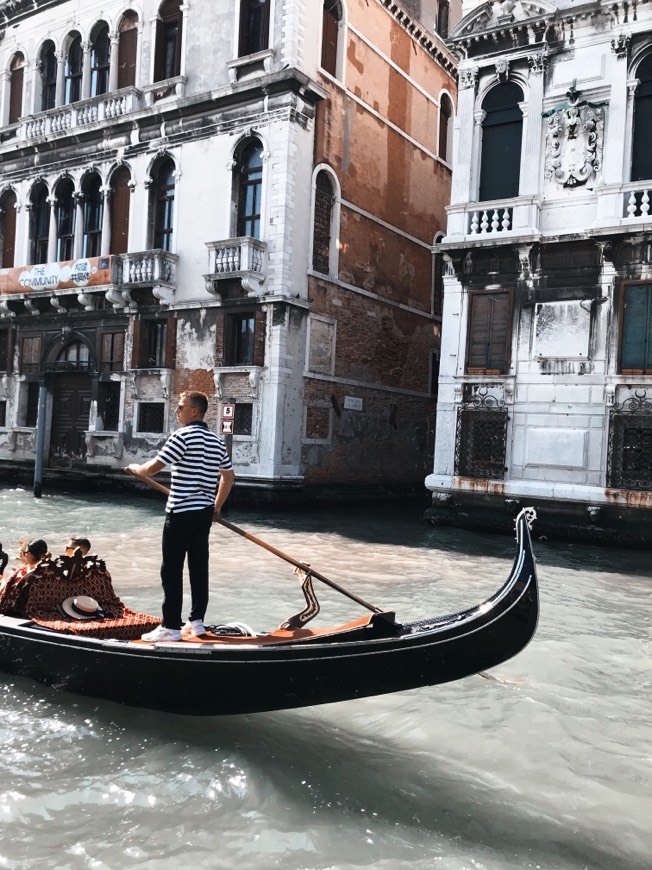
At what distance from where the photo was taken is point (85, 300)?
13.6 metres

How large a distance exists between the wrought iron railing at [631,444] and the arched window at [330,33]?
7.24 meters

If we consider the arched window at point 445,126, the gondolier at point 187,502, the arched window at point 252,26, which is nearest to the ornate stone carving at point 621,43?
the arched window at point 252,26

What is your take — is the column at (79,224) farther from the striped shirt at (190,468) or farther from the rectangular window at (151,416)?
the striped shirt at (190,468)

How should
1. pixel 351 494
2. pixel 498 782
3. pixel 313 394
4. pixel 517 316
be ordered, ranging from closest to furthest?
pixel 498 782 → pixel 517 316 → pixel 313 394 → pixel 351 494

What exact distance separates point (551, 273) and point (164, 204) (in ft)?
21.8

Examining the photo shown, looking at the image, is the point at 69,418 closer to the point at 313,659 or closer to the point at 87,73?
the point at 87,73

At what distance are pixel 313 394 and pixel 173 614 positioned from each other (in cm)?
908

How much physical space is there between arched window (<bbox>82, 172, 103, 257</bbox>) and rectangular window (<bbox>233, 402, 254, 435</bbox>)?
430 cm

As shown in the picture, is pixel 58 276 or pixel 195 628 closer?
pixel 195 628

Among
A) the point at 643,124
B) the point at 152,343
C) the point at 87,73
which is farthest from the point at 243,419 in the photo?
the point at 87,73

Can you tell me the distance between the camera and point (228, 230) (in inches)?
487

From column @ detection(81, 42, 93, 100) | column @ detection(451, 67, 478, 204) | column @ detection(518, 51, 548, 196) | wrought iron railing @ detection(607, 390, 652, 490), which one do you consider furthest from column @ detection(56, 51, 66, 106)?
wrought iron railing @ detection(607, 390, 652, 490)

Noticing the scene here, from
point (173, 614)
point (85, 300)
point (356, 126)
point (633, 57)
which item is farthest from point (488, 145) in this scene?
point (173, 614)

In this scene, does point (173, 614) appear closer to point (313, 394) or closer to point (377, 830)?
point (377, 830)
